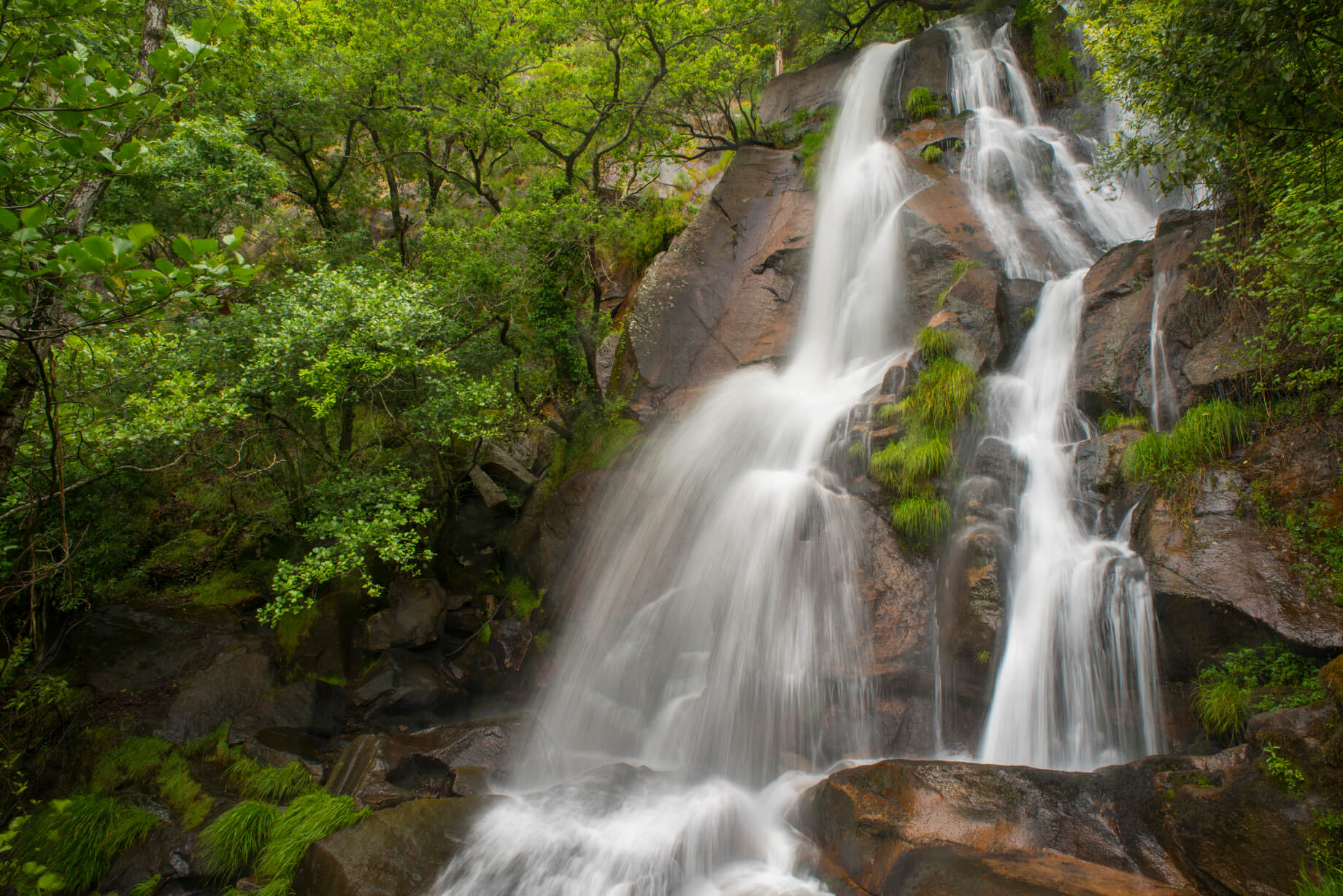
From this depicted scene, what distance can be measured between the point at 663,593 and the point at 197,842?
578 cm

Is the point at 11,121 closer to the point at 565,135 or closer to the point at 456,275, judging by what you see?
the point at 456,275

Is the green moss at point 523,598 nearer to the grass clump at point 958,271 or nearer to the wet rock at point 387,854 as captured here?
the wet rock at point 387,854

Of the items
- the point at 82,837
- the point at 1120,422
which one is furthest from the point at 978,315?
the point at 82,837

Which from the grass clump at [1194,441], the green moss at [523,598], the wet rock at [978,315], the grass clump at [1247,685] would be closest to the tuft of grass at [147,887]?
the green moss at [523,598]

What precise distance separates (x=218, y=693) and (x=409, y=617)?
99.4 inches

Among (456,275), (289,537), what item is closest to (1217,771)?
(456,275)

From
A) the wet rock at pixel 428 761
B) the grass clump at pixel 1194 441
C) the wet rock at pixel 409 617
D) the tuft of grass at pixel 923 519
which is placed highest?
the grass clump at pixel 1194 441

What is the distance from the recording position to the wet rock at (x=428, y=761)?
7.07 metres

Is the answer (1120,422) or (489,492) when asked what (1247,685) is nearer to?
(1120,422)

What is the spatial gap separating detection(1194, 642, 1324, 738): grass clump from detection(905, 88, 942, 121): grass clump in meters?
13.3

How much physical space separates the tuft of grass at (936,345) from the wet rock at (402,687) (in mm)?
8622

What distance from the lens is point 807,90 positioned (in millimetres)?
17000

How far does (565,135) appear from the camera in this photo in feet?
40.9

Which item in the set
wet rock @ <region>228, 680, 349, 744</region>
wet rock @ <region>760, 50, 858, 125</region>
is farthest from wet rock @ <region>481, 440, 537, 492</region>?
wet rock @ <region>760, 50, 858, 125</region>
